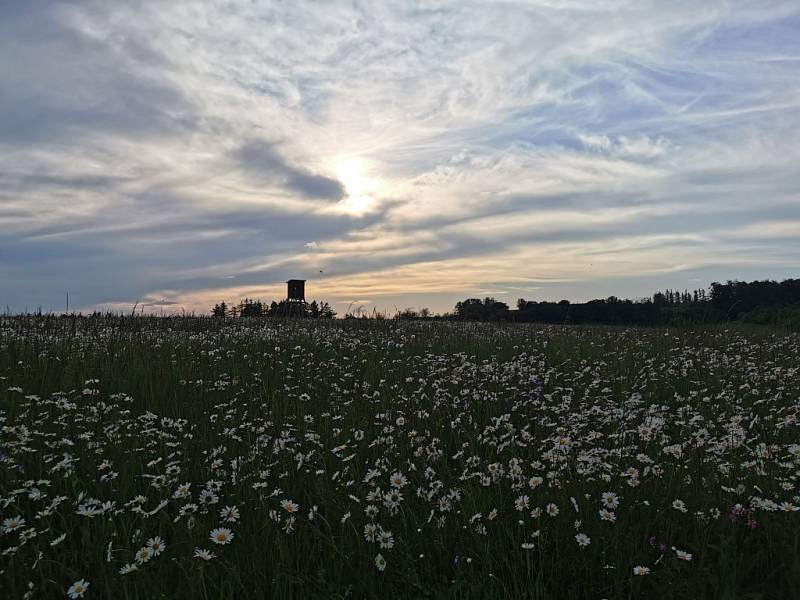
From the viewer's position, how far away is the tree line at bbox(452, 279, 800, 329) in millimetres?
25609

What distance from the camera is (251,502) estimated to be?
15.4ft

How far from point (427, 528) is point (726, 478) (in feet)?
8.32

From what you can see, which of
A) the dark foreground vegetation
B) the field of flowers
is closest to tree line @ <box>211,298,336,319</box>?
the dark foreground vegetation

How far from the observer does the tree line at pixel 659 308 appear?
84.0 ft

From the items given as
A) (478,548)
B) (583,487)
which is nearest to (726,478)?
(583,487)

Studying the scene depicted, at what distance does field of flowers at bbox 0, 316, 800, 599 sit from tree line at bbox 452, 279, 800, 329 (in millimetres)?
17001

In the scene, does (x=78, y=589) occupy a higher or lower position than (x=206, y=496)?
lower

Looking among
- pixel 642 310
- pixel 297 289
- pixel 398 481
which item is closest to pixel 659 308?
pixel 642 310

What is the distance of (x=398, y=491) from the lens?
13.7 feet

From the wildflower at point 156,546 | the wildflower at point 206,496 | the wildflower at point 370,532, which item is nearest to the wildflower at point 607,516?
the wildflower at point 370,532

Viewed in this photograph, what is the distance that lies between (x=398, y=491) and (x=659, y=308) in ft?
94.9

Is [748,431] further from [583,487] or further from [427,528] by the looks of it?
[427,528]

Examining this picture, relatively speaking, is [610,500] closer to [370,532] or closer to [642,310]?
[370,532]

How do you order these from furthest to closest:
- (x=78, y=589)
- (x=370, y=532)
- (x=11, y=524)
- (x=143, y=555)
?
(x=11, y=524) → (x=370, y=532) → (x=143, y=555) → (x=78, y=589)
